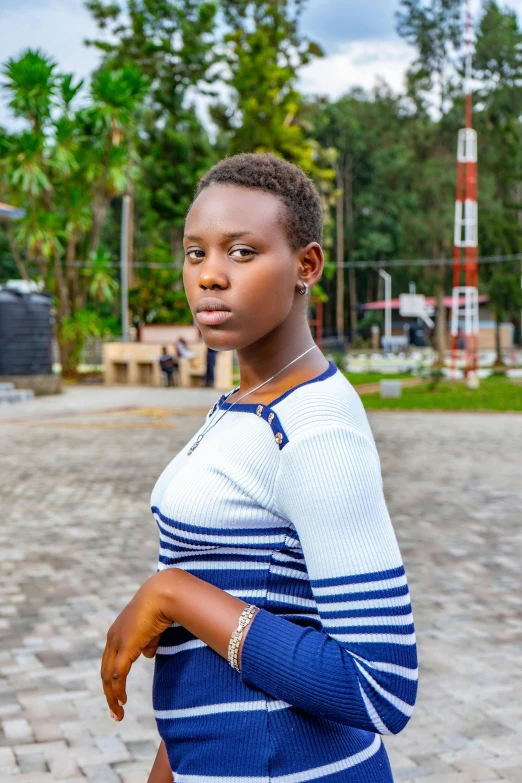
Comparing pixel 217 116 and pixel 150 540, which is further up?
pixel 217 116

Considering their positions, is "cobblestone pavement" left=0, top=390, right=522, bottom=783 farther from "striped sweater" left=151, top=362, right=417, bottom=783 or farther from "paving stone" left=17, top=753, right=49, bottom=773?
"striped sweater" left=151, top=362, right=417, bottom=783

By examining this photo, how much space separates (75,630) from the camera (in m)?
5.18

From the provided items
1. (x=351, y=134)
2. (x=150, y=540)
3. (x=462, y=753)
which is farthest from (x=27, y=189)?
(x=351, y=134)

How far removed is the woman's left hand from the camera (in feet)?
4.59

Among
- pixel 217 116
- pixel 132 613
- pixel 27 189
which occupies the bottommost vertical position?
pixel 132 613

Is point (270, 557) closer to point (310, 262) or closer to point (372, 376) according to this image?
point (310, 262)

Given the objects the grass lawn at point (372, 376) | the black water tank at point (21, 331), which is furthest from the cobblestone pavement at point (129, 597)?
the grass lawn at point (372, 376)

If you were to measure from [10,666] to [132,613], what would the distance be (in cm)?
351

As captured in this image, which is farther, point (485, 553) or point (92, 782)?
point (485, 553)

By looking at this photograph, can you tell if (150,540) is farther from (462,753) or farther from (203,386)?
(203,386)

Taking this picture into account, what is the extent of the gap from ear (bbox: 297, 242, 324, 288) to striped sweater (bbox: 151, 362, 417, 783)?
159mm

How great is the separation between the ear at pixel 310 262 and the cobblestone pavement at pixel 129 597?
101 inches

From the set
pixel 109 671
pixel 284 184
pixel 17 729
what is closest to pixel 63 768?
pixel 17 729

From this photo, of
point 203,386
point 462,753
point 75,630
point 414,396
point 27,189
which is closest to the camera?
point 462,753
